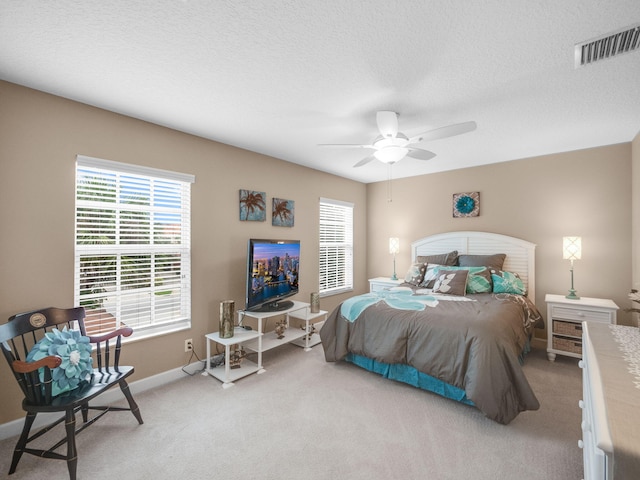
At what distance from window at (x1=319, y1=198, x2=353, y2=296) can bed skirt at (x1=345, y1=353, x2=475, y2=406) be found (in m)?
1.77

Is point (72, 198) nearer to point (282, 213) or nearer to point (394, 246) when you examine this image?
point (282, 213)

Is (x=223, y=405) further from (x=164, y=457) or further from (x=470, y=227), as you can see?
(x=470, y=227)

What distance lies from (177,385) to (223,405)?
653 millimetres

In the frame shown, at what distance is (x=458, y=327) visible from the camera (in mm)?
2414

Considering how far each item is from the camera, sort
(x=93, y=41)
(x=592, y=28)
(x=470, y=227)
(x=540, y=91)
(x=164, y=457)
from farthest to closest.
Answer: (x=470, y=227) → (x=540, y=91) → (x=164, y=457) → (x=93, y=41) → (x=592, y=28)

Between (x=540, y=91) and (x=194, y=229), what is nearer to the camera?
(x=540, y=91)

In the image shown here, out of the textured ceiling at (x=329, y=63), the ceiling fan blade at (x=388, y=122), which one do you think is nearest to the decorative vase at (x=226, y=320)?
the textured ceiling at (x=329, y=63)

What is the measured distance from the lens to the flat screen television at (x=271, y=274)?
3158 mm

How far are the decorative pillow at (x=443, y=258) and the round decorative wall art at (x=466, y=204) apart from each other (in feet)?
2.04

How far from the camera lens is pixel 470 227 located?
14.4ft

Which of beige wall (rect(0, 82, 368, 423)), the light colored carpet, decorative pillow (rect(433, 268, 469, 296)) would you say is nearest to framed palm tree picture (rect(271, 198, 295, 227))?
beige wall (rect(0, 82, 368, 423))

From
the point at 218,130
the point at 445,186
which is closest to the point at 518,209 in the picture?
the point at 445,186

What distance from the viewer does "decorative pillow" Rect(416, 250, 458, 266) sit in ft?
13.6

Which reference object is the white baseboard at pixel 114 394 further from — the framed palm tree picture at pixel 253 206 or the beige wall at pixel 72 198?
the framed palm tree picture at pixel 253 206
